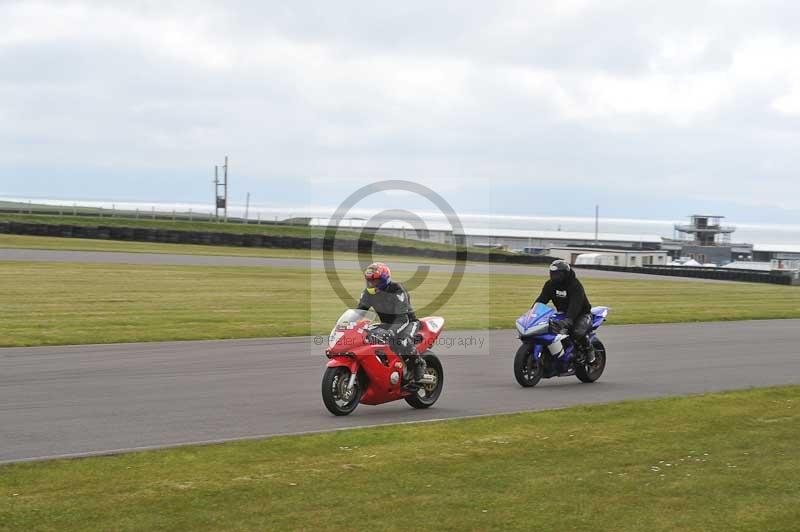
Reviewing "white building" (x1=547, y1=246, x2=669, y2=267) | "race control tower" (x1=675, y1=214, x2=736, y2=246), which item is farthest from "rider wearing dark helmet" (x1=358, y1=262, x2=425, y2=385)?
"race control tower" (x1=675, y1=214, x2=736, y2=246)

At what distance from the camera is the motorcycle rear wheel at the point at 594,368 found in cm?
1598

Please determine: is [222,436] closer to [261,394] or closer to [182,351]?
[261,394]

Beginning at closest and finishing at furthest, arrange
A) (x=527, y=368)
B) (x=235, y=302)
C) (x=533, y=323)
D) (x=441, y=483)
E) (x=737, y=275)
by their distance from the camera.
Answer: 1. (x=441, y=483)
2. (x=533, y=323)
3. (x=527, y=368)
4. (x=235, y=302)
5. (x=737, y=275)

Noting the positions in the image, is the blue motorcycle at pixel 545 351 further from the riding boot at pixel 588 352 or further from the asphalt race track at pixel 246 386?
the asphalt race track at pixel 246 386

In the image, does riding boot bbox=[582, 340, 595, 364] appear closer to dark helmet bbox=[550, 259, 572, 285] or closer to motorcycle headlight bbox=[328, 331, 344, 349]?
dark helmet bbox=[550, 259, 572, 285]

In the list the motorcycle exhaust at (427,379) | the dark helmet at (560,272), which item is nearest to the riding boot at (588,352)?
the dark helmet at (560,272)

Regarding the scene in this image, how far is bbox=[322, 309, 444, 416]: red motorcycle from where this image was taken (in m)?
11.9

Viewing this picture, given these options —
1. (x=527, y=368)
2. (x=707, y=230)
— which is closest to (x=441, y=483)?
(x=527, y=368)

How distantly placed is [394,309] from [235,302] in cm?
1828

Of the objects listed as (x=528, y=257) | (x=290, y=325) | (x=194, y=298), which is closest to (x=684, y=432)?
(x=290, y=325)

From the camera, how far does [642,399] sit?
14.0m

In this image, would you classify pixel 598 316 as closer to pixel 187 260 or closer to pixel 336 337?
pixel 336 337

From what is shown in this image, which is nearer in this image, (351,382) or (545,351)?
(351,382)

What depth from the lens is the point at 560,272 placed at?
50.4 ft
